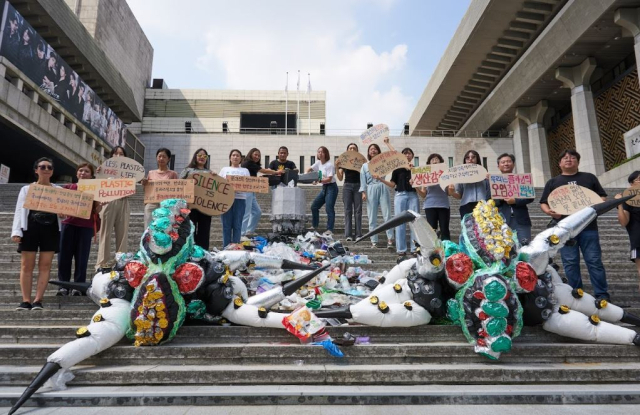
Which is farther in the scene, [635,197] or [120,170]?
[120,170]

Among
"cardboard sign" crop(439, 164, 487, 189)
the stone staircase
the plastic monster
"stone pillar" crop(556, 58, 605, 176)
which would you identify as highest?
"stone pillar" crop(556, 58, 605, 176)

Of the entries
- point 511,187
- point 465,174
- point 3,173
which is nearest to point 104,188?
point 465,174

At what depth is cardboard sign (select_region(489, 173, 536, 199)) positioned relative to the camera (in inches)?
215

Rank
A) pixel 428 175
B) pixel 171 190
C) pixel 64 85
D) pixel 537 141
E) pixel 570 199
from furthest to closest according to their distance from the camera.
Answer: pixel 537 141, pixel 64 85, pixel 428 175, pixel 171 190, pixel 570 199

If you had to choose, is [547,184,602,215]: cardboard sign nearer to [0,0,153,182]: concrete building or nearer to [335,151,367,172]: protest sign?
[335,151,367,172]: protest sign

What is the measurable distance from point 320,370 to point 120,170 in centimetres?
432

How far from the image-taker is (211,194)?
18.7ft

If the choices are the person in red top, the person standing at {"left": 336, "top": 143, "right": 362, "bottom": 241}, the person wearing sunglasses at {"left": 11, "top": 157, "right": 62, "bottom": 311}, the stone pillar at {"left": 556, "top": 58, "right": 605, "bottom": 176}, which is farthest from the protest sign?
the stone pillar at {"left": 556, "top": 58, "right": 605, "bottom": 176}

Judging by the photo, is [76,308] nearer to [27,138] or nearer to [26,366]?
[26,366]

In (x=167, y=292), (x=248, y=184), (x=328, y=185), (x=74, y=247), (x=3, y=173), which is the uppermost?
(x=3, y=173)

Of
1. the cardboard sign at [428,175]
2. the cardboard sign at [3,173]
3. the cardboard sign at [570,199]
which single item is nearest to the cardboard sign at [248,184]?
the cardboard sign at [428,175]

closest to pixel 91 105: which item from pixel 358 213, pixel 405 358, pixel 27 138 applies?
pixel 27 138

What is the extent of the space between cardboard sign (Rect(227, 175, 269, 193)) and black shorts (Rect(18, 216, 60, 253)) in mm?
2575

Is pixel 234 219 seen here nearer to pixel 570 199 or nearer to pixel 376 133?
pixel 376 133
